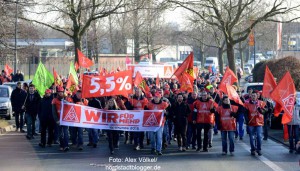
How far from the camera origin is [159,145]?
1530 centimetres

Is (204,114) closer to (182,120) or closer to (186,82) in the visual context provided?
(182,120)

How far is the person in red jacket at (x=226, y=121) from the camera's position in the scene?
604 inches

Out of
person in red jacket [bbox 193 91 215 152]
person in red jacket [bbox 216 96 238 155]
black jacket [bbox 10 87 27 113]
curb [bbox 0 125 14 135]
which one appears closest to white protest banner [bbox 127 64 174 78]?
curb [bbox 0 125 14 135]

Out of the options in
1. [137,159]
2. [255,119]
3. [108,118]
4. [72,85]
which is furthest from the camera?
[72,85]

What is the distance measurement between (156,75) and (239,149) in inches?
439

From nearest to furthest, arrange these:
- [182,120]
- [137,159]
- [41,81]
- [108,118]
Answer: [137,159], [108,118], [182,120], [41,81]

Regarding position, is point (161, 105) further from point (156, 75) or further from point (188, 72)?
point (156, 75)

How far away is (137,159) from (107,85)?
2351 mm

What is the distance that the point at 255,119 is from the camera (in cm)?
1531

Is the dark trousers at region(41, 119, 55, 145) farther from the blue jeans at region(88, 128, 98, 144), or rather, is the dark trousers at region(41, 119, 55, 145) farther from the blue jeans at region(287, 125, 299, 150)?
the blue jeans at region(287, 125, 299, 150)

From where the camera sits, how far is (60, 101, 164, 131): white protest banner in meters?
15.5

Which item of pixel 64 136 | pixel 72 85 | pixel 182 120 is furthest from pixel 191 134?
pixel 72 85

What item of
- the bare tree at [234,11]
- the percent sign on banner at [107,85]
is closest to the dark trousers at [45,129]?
the percent sign on banner at [107,85]

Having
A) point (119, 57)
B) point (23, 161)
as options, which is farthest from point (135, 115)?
point (119, 57)
